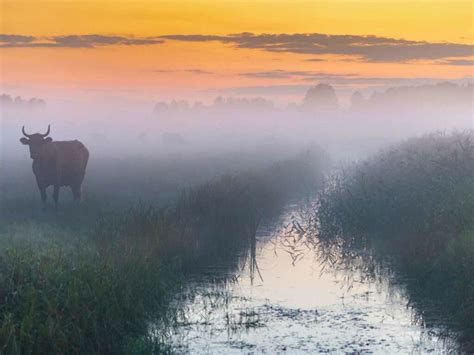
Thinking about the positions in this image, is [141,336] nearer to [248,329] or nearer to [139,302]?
[139,302]

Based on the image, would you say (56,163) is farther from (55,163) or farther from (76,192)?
(76,192)

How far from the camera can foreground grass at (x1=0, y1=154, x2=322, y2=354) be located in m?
9.61

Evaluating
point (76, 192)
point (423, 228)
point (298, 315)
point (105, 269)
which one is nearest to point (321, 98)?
point (76, 192)

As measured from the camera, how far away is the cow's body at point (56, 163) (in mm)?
21891

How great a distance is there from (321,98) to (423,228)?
511 ft

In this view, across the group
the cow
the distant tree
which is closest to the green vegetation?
the cow

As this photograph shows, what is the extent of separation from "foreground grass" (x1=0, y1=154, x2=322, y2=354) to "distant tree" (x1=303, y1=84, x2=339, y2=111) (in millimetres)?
148092

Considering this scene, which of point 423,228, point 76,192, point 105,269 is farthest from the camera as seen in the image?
point 76,192

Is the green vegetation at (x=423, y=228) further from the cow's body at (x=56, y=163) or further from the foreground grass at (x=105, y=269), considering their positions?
the cow's body at (x=56, y=163)

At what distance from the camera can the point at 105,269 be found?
11.3 meters

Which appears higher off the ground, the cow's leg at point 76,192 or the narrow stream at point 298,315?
the cow's leg at point 76,192

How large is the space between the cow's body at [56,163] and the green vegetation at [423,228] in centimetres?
769

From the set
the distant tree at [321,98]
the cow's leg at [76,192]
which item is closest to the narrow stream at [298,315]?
the cow's leg at [76,192]

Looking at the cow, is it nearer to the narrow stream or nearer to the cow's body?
the cow's body
